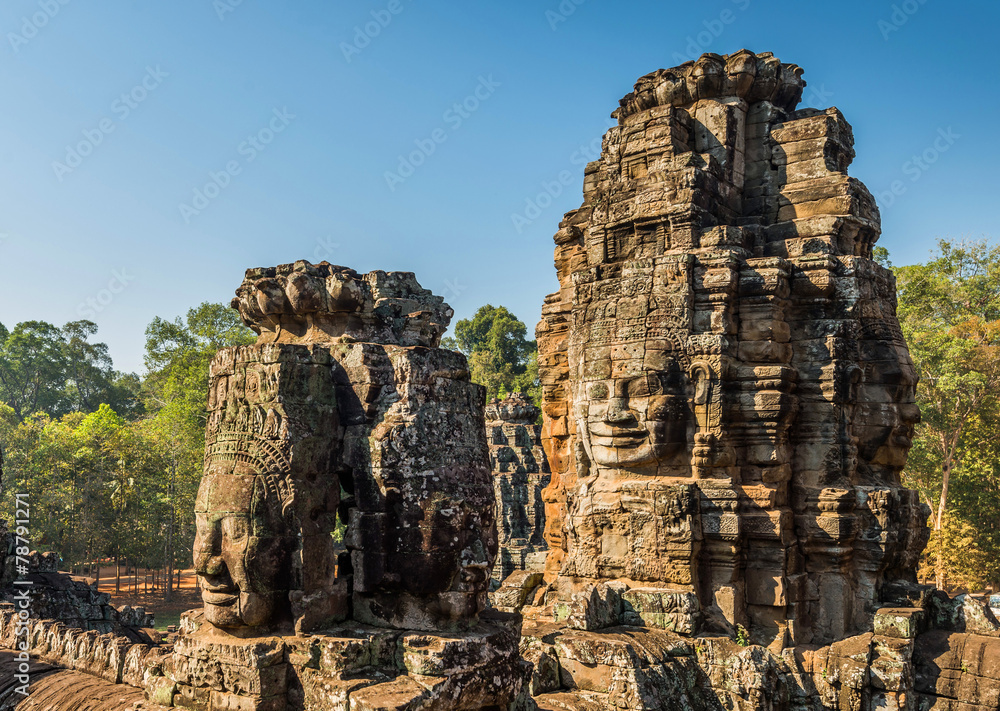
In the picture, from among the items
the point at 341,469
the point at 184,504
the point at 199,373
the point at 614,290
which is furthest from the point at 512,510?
the point at 341,469

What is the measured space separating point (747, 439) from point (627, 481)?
1.54 metres

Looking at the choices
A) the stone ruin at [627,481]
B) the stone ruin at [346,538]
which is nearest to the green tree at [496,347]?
the stone ruin at [627,481]

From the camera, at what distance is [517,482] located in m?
22.4

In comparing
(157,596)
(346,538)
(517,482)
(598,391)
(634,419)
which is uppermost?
(598,391)

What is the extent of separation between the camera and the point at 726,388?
955 centimetres

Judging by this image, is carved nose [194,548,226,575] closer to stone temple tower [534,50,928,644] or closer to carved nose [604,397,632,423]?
stone temple tower [534,50,928,644]

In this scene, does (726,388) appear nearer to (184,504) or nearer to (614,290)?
(614,290)

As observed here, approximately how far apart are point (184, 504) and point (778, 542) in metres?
18.9

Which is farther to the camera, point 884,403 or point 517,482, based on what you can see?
point 517,482

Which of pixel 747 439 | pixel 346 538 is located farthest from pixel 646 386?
pixel 346 538

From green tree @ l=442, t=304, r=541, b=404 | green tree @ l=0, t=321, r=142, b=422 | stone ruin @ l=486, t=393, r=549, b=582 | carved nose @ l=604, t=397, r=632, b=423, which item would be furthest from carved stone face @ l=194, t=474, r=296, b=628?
green tree @ l=0, t=321, r=142, b=422

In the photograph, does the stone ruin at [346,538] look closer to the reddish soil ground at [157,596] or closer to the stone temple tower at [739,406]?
the stone temple tower at [739,406]

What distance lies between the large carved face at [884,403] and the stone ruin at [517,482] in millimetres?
12220

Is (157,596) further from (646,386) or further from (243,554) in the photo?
(243,554)
